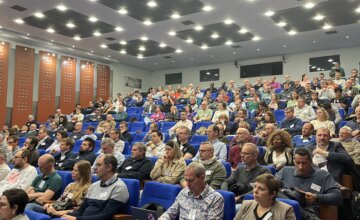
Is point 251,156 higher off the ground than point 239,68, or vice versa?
point 239,68

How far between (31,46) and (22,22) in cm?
225

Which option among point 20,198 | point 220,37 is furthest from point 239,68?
point 20,198

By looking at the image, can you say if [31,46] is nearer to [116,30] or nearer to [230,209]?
[116,30]

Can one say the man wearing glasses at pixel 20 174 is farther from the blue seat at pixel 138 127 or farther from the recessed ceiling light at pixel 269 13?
the recessed ceiling light at pixel 269 13

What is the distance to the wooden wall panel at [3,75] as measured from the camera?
1028 centimetres

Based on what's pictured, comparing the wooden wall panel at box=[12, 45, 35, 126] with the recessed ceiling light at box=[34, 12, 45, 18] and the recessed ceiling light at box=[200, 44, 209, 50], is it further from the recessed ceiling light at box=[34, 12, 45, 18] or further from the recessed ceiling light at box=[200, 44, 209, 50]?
the recessed ceiling light at box=[200, 44, 209, 50]

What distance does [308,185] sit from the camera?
2568 mm

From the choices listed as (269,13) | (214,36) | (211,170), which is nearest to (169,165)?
(211,170)

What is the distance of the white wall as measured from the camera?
12.1 m

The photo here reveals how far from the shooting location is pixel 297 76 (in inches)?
511

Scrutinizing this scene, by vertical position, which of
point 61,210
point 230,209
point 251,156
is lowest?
point 61,210

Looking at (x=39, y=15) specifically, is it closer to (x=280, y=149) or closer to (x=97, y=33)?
(x=97, y=33)

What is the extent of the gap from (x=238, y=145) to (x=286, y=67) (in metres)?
10.1

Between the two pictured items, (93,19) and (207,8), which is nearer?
(207,8)
